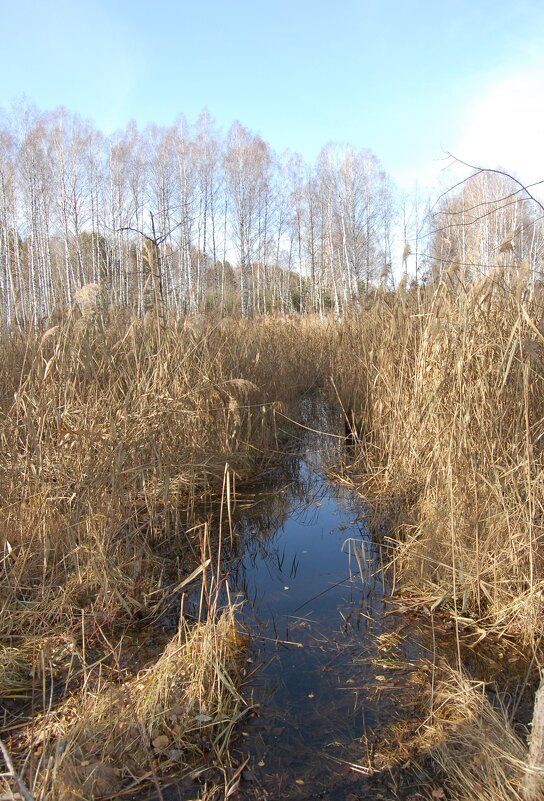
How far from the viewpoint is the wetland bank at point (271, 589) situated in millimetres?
1505

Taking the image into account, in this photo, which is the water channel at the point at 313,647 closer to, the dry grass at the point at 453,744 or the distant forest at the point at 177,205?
the dry grass at the point at 453,744

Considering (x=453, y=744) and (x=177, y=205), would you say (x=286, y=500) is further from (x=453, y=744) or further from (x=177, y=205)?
(x=177, y=205)

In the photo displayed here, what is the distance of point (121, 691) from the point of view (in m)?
1.69

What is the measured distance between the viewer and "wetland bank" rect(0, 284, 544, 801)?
1505mm

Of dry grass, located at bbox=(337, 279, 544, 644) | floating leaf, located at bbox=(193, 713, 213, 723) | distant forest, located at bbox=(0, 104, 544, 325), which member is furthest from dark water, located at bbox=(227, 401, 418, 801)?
distant forest, located at bbox=(0, 104, 544, 325)

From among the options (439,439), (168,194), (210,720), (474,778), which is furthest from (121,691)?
(168,194)

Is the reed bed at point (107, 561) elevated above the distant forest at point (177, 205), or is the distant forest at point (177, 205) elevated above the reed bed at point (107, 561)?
the distant forest at point (177, 205)

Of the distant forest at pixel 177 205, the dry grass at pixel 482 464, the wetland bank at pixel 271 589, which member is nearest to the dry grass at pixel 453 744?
the wetland bank at pixel 271 589

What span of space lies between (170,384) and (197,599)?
1463 mm

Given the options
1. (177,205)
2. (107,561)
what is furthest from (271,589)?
(177,205)

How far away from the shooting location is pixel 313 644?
216 centimetres

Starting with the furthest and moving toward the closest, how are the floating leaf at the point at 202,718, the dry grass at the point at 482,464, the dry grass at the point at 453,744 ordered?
the dry grass at the point at 482,464, the floating leaf at the point at 202,718, the dry grass at the point at 453,744

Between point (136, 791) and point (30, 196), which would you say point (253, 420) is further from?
point (30, 196)

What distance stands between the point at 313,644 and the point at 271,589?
1.82 feet
